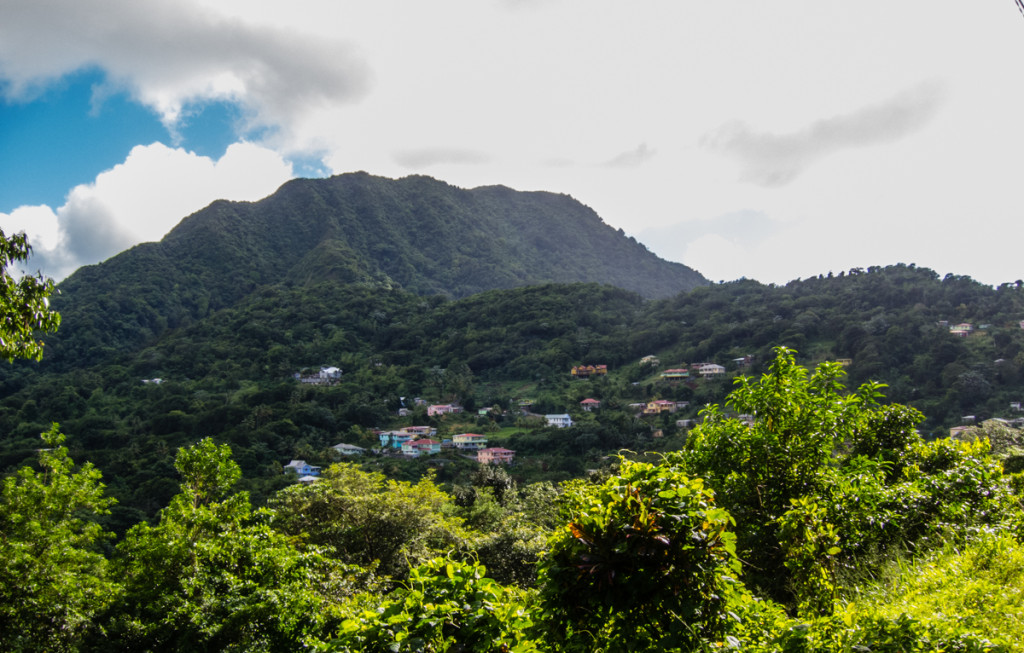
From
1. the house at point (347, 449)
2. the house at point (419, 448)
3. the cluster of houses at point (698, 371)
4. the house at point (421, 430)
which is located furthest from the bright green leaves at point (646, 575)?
the cluster of houses at point (698, 371)

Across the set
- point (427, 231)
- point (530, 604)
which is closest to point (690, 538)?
point (530, 604)

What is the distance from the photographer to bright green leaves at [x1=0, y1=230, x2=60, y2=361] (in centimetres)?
519

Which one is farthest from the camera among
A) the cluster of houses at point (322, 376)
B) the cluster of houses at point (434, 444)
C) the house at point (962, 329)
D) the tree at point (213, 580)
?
the cluster of houses at point (322, 376)

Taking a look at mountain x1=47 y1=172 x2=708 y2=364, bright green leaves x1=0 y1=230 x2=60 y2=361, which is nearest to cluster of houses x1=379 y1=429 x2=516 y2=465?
bright green leaves x1=0 y1=230 x2=60 y2=361

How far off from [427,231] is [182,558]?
152 metres

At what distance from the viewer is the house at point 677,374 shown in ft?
228

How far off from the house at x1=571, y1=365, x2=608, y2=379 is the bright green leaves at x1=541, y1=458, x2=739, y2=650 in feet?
252

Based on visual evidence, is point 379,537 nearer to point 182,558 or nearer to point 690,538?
point 182,558

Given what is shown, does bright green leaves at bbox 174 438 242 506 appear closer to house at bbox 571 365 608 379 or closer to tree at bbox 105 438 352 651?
tree at bbox 105 438 352 651

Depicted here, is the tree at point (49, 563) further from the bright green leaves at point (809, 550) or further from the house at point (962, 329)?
the house at point (962, 329)

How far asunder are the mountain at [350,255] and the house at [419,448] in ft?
169

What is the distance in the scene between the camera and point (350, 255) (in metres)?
127

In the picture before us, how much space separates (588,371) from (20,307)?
7670 cm

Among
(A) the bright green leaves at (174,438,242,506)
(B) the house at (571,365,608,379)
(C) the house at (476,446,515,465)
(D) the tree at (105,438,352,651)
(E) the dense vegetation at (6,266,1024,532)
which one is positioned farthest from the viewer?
(B) the house at (571,365,608,379)
